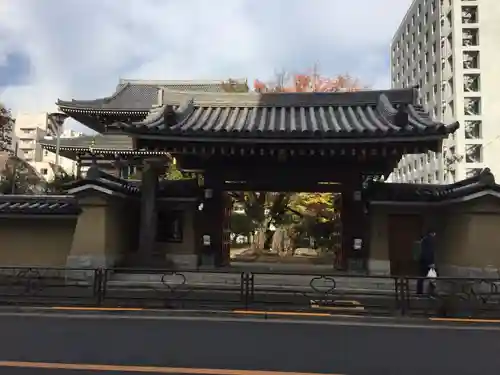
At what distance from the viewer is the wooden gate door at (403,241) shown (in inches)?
607

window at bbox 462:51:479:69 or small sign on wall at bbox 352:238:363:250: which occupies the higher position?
window at bbox 462:51:479:69

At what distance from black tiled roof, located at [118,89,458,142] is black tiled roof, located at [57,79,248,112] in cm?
503

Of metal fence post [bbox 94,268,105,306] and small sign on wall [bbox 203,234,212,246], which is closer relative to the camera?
metal fence post [bbox 94,268,105,306]

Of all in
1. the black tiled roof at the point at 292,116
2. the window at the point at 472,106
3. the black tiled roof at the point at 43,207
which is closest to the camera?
the black tiled roof at the point at 292,116

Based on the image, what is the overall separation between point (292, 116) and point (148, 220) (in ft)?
20.1

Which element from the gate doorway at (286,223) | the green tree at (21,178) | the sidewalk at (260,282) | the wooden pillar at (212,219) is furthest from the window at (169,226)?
the green tree at (21,178)

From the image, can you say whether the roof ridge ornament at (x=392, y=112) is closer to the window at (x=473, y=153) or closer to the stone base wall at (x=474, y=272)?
the stone base wall at (x=474, y=272)

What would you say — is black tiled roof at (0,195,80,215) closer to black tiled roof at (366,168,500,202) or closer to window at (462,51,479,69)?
black tiled roof at (366,168,500,202)

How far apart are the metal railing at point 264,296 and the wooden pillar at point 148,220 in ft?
7.76

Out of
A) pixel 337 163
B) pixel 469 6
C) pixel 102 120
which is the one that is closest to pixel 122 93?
pixel 102 120

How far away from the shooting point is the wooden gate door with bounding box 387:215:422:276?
607 inches

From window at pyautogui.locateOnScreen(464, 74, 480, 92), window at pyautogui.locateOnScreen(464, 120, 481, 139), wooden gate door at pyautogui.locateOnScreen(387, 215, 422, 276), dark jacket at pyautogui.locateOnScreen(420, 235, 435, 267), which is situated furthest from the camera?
window at pyautogui.locateOnScreen(464, 74, 480, 92)

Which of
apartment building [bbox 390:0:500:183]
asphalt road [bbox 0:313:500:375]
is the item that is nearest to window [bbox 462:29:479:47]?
apartment building [bbox 390:0:500:183]

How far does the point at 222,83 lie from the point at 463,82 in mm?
35969
